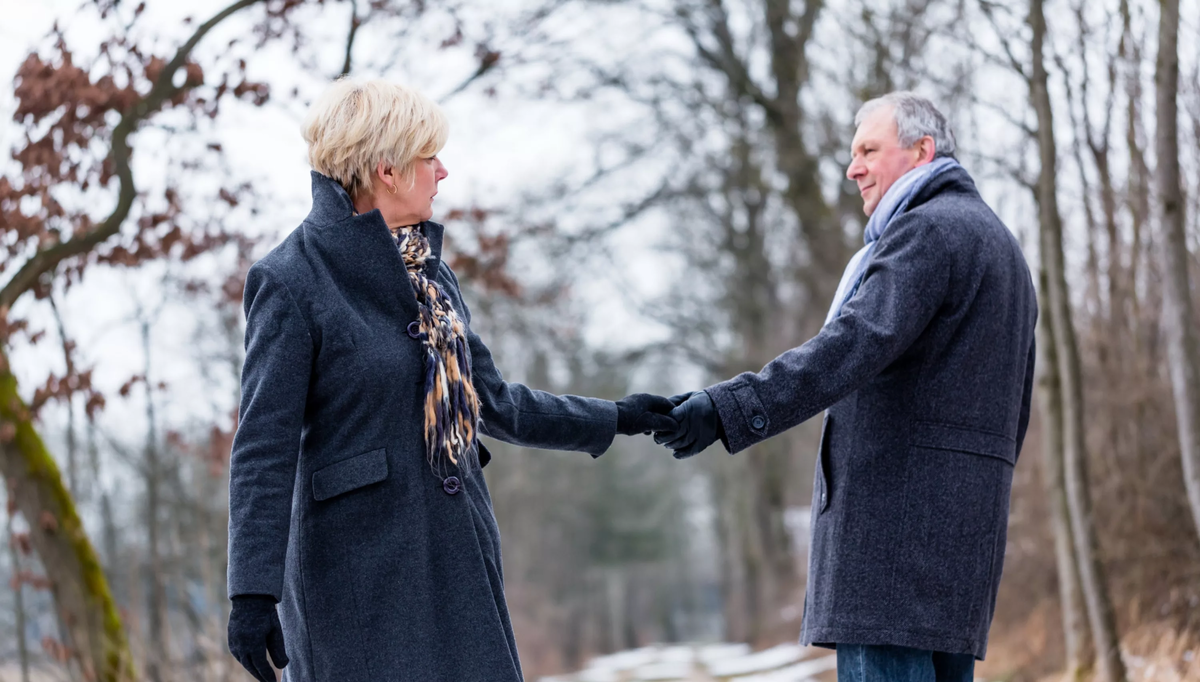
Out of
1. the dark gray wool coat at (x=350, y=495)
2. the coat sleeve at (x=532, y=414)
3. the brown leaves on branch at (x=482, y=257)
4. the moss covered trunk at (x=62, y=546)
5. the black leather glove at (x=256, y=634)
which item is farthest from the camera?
the brown leaves on branch at (x=482, y=257)

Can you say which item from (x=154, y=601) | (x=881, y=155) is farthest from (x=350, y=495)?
(x=154, y=601)

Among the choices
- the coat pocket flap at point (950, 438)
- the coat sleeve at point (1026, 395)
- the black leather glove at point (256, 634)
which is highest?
the coat sleeve at point (1026, 395)

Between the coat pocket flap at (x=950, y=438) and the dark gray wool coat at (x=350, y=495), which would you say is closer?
the dark gray wool coat at (x=350, y=495)

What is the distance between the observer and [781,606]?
61.1 ft

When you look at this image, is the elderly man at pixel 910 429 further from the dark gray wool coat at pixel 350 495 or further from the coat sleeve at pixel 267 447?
the coat sleeve at pixel 267 447

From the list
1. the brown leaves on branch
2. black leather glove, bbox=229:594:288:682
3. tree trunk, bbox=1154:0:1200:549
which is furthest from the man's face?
the brown leaves on branch

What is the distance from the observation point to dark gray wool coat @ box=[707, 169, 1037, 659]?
8.56 feet

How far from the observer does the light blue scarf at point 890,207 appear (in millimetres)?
2826

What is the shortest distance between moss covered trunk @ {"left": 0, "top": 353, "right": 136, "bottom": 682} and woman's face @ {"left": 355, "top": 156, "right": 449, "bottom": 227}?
450 cm

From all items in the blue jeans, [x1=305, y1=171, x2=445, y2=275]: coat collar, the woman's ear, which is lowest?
the blue jeans

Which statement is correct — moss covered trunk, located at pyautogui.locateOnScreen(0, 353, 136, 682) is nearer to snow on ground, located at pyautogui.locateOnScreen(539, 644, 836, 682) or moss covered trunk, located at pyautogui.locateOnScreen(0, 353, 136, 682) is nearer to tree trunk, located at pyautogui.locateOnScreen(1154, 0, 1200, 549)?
tree trunk, located at pyautogui.locateOnScreen(1154, 0, 1200, 549)

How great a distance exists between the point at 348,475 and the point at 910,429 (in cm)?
125

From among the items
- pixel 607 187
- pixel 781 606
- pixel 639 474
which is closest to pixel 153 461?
pixel 607 187

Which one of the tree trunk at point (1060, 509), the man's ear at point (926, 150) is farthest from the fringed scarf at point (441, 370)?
the tree trunk at point (1060, 509)
